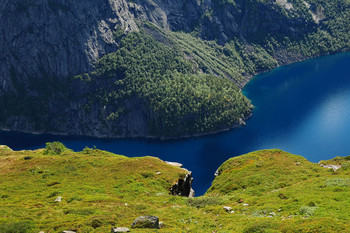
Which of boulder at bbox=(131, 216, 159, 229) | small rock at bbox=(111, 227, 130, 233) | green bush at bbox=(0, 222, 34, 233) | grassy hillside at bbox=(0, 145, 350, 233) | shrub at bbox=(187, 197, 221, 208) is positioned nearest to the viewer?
small rock at bbox=(111, 227, 130, 233)

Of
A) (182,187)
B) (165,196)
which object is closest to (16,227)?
(165,196)

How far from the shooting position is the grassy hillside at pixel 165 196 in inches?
1740

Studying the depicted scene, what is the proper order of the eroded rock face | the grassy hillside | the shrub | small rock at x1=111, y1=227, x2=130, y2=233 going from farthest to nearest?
the eroded rock face, the shrub, the grassy hillside, small rock at x1=111, y1=227, x2=130, y2=233

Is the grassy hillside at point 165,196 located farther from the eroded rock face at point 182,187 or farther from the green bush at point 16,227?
the eroded rock face at point 182,187

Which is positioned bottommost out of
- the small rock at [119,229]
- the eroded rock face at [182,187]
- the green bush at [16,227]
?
the green bush at [16,227]

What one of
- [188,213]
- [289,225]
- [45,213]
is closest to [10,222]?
[45,213]

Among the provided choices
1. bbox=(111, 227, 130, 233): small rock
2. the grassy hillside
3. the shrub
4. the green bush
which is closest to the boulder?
bbox=(111, 227, 130, 233): small rock

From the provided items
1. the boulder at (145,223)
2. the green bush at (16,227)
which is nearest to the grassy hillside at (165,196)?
the green bush at (16,227)

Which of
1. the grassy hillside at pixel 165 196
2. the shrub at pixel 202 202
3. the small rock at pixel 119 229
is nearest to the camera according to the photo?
the small rock at pixel 119 229

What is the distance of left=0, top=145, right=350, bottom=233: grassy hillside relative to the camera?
44.2 metres

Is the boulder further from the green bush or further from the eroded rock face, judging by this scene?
the eroded rock face

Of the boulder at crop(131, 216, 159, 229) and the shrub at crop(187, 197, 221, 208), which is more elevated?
the shrub at crop(187, 197, 221, 208)

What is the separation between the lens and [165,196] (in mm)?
62312

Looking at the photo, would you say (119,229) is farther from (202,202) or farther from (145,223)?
(202,202)
